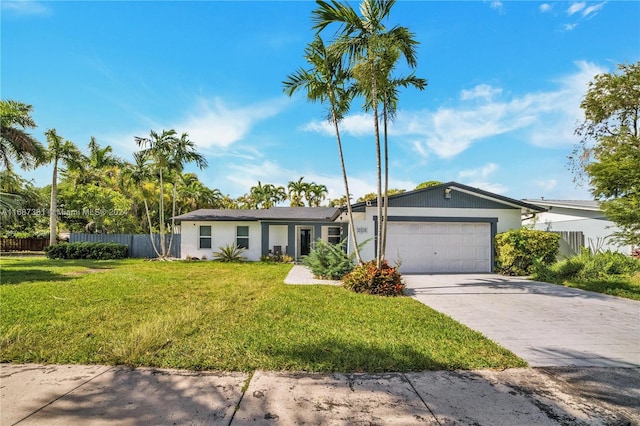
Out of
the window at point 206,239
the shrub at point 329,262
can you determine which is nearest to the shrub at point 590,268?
the shrub at point 329,262

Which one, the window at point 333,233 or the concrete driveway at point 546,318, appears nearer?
the concrete driveway at point 546,318

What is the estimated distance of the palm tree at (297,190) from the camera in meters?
38.8

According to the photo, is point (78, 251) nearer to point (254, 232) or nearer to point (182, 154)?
point (182, 154)

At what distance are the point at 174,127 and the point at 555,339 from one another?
1723cm

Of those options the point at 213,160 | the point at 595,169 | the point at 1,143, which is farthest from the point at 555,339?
the point at 1,143

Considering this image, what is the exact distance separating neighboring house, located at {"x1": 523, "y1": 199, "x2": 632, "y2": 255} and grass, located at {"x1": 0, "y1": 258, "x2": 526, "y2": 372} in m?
10.8

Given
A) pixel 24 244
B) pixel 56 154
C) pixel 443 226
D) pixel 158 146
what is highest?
pixel 56 154

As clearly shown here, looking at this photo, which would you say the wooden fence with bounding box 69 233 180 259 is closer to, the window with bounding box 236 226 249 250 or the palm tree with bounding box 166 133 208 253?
the window with bounding box 236 226 249 250

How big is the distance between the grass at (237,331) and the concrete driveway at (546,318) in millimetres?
487

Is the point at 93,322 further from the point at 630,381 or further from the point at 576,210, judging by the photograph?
the point at 576,210

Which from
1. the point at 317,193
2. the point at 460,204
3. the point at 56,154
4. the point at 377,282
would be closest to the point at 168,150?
the point at 56,154

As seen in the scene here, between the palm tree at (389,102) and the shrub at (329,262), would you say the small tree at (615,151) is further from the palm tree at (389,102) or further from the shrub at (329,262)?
the shrub at (329,262)

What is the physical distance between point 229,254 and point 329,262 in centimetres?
822

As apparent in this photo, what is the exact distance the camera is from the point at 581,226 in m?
15.7
